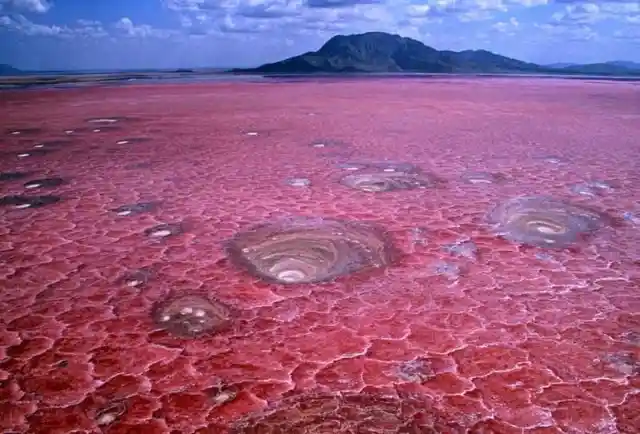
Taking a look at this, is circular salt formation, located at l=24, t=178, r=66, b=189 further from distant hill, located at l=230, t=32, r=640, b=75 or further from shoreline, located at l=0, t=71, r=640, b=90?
distant hill, located at l=230, t=32, r=640, b=75

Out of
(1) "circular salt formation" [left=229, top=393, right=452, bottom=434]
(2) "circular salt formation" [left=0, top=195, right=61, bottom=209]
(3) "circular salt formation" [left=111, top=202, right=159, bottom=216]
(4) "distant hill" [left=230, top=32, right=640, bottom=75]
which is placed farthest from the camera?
(4) "distant hill" [left=230, top=32, right=640, bottom=75]

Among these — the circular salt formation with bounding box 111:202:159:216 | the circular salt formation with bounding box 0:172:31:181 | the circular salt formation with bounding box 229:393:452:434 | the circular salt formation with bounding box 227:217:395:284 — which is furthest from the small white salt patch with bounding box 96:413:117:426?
the circular salt formation with bounding box 0:172:31:181

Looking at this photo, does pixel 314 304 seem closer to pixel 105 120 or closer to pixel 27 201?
pixel 27 201

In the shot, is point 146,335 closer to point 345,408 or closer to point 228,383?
point 228,383

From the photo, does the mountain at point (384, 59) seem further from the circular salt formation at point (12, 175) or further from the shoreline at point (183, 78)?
the circular salt formation at point (12, 175)

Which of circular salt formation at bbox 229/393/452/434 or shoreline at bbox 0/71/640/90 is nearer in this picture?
circular salt formation at bbox 229/393/452/434

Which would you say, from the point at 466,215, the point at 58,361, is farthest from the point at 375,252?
the point at 58,361
